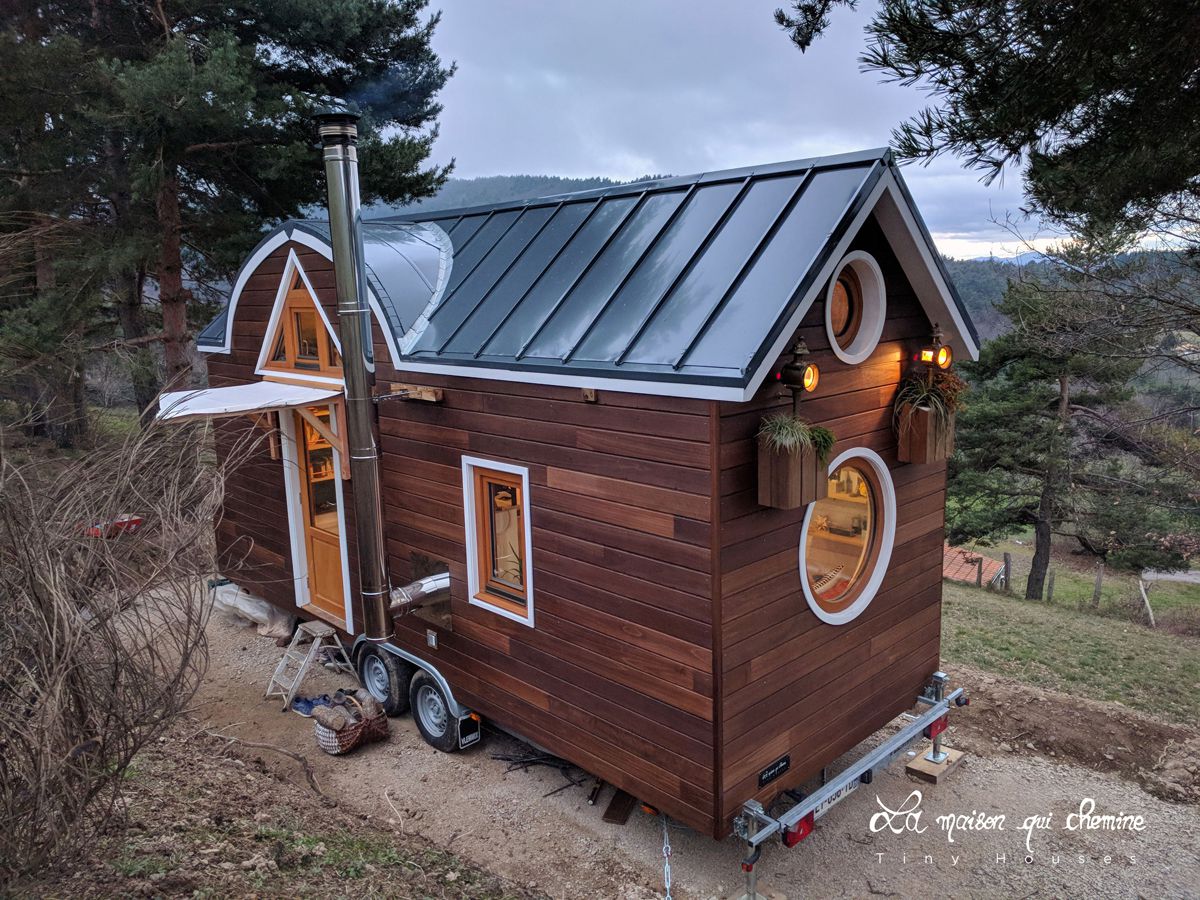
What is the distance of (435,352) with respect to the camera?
19.9ft

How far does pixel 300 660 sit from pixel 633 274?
5673 mm

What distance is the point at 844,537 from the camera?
562cm

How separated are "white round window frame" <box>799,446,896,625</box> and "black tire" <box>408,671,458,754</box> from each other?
120 inches

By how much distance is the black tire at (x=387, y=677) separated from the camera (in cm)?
700

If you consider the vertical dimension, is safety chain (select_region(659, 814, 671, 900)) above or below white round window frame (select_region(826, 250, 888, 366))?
below

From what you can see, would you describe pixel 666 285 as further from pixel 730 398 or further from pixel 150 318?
pixel 150 318

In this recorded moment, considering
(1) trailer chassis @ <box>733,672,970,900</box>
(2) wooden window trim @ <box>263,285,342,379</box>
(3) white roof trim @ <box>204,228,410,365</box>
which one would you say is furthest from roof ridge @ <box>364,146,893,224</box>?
(1) trailer chassis @ <box>733,672,970,900</box>

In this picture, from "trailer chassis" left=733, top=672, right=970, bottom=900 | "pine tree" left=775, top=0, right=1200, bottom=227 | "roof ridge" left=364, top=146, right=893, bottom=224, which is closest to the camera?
"pine tree" left=775, top=0, right=1200, bottom=227

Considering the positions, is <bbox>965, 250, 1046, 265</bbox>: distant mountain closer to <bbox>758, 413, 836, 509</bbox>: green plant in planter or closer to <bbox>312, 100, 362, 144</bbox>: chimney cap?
<bbox>758, 413, 836, 509</bbox>: green plant in planter

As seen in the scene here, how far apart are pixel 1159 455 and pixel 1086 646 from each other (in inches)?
155

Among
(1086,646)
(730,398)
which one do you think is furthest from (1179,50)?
(1086,646)

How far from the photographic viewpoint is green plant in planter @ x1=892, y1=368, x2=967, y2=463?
541 centimetres

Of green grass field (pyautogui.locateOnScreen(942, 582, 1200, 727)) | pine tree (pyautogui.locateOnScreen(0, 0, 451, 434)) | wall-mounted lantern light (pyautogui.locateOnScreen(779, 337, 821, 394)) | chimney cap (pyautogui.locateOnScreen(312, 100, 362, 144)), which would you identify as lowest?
green grass field (pyautogui.locateOnScreen(942, 582, 1200, 727))

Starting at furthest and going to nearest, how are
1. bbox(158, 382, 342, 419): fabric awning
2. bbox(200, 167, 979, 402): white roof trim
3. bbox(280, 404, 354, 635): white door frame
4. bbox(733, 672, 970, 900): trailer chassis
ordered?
bbox(280, 404, 354, 635): white door frame
bbox(158, 382, 342, 419): fabric awning
bbox(733, 672, 970, 900): trailer chassis
bbox(200, 167, 979, 402): white roof trim
